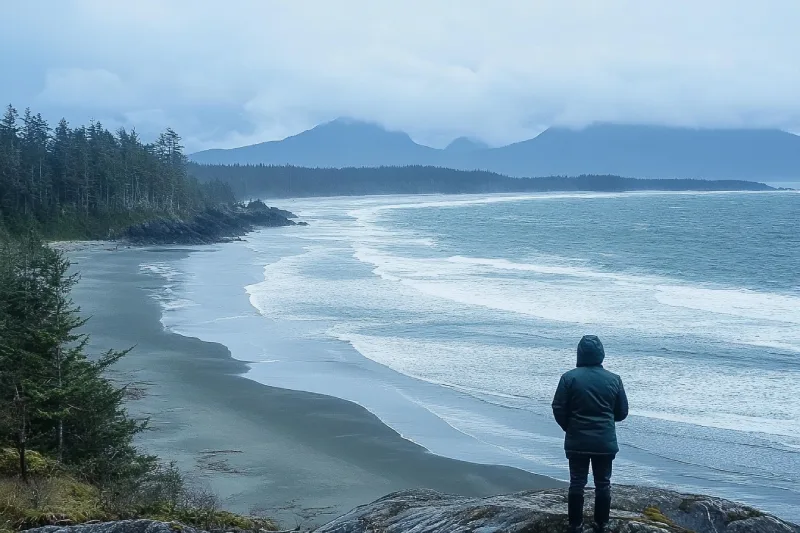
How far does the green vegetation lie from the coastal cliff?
7.42 ft

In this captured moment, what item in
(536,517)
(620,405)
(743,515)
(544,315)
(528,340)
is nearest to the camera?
(536,517)

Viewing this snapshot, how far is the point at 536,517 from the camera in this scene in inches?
253

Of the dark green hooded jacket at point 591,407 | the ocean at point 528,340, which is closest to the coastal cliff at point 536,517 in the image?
the dark green hooded jacket at point 591,407

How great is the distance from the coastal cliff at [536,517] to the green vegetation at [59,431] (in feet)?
7.42

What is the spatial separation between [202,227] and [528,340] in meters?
56.4

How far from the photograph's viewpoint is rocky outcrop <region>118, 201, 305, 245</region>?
70.2 metres

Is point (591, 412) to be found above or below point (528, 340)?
above

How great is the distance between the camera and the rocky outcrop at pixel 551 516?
6.38 m

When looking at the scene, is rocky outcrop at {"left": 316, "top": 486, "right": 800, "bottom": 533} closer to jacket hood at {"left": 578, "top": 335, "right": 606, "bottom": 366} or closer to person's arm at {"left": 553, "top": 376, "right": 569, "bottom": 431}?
person's arm at {"left": 553, "top": 376, "right": 569, "bottom": 431}

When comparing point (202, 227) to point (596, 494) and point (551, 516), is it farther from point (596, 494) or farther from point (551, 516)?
point (596, 494)

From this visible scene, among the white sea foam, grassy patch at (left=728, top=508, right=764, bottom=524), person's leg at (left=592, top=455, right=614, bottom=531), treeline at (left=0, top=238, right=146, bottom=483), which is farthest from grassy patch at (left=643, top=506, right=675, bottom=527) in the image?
the white sea foam

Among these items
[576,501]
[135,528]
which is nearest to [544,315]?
[135,528]

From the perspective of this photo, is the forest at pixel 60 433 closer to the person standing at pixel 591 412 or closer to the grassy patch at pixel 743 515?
the person standing at pixel 591 412

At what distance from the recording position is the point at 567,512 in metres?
6.60
